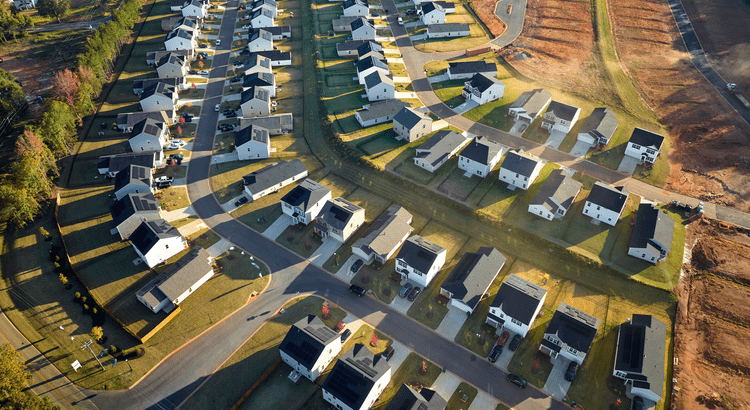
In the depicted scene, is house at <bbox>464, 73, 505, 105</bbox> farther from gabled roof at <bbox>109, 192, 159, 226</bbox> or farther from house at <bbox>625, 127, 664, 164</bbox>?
gabled roof at <bbox>109, 192, 159, 226</bbox>

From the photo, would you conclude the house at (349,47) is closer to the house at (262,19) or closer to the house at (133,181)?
the house at (262,19)

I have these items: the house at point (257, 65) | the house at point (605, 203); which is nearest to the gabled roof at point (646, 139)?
the house at point (605, 203)

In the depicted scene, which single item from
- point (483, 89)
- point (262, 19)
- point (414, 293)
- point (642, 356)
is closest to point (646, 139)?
point (483, 89)

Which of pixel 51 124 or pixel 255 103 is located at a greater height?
pixel 51 124

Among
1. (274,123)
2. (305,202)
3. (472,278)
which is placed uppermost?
(274,123)

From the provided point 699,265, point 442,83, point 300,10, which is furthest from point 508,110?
point 300,10

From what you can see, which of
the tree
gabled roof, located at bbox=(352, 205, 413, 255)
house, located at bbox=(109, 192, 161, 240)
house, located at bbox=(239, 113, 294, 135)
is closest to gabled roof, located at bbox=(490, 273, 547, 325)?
gabled roof, located at bbox=(352, 205, 413, 255)

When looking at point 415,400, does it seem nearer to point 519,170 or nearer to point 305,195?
point 305,195

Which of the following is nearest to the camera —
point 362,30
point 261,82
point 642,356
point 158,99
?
point 642,356
